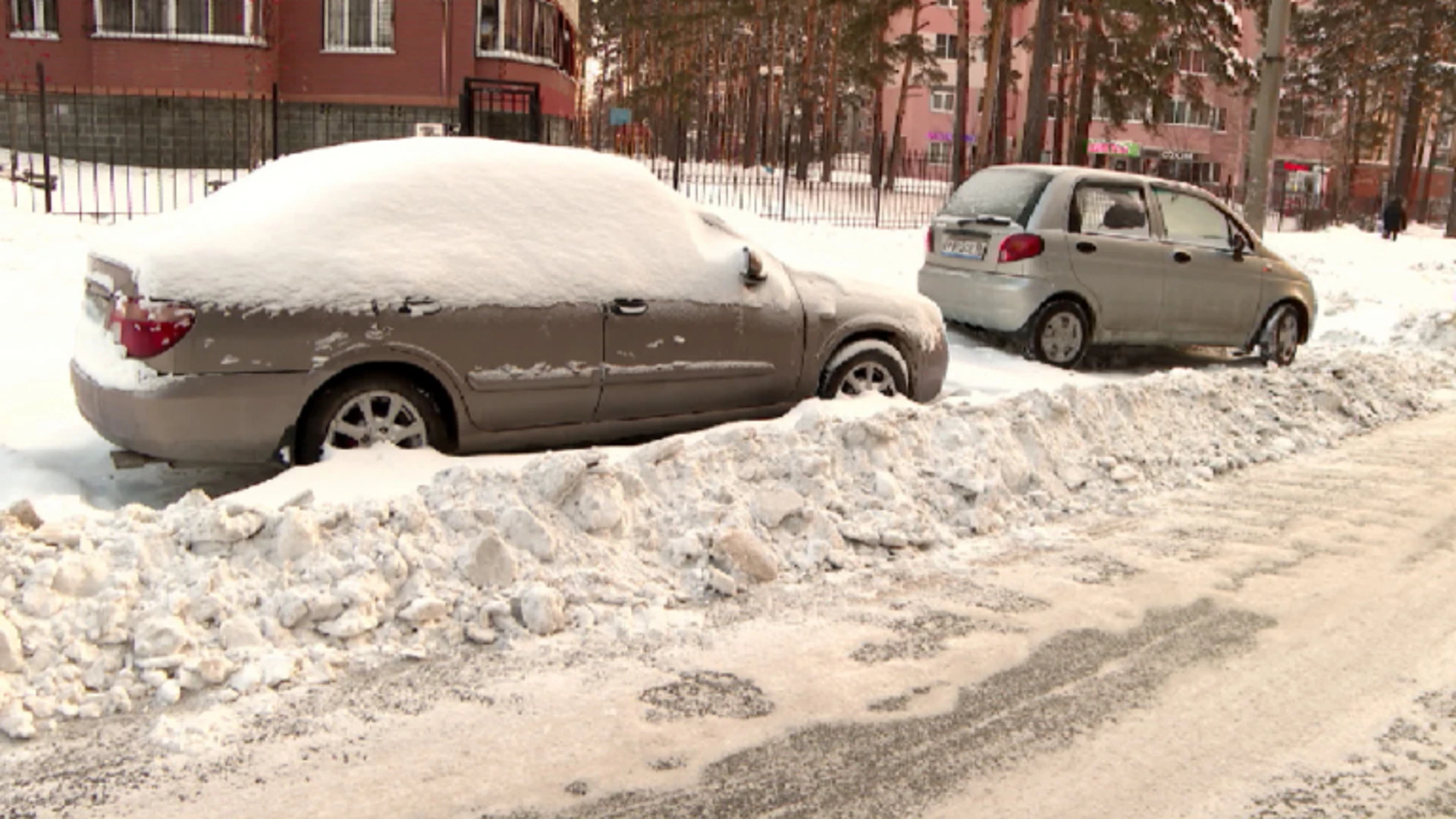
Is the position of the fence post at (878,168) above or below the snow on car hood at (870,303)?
→ above

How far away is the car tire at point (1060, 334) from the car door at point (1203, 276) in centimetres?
87

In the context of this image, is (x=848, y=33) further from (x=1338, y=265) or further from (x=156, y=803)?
(x=156, y=803)

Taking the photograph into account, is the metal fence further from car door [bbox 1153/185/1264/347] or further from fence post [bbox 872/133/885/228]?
car door [bbox 1153/185/1264/347]

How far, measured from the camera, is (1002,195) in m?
11.0

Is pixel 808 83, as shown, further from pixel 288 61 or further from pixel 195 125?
pixel 195 125

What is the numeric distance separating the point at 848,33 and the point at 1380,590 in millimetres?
30276

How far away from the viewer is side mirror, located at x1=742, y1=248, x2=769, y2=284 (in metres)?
6.96

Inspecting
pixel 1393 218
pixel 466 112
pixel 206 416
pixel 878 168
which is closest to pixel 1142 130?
pixel 1393 218

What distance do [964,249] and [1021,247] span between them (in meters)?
0.58

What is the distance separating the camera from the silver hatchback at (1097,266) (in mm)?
10680

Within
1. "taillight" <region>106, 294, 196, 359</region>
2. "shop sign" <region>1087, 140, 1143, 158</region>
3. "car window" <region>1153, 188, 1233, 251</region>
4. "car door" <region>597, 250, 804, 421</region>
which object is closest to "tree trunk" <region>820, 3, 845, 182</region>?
"shop sign" <region>1087, 140, 1143, 158</region>

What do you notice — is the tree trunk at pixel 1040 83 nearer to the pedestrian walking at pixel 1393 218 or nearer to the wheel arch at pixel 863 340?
the pedestrian walking at pixel 1393 218

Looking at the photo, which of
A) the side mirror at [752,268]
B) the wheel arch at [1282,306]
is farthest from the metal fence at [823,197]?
the side mirror at [752,268]

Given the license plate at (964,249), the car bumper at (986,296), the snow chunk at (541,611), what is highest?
the license plate at (964,249)
